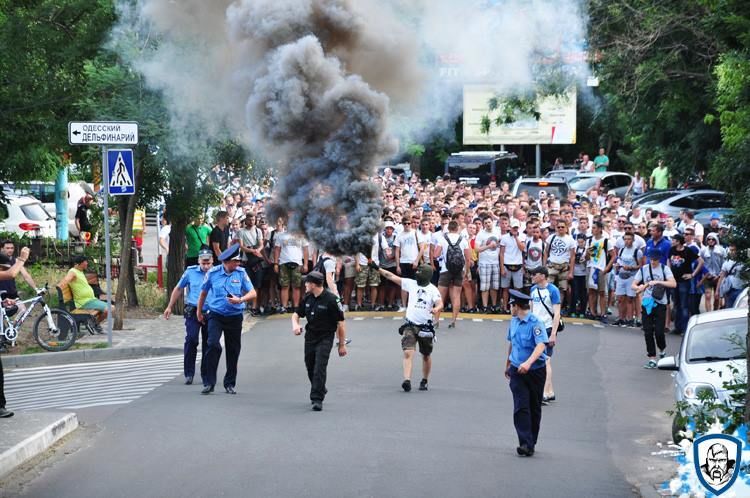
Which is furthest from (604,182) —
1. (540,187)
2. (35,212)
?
(35,212)

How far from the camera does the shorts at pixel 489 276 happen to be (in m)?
20.2

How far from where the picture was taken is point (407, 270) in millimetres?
20234

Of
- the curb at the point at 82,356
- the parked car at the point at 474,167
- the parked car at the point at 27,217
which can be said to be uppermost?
the parked car at the point at 474,167

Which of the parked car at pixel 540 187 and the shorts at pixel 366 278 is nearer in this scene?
the shorts at pixel 366 278

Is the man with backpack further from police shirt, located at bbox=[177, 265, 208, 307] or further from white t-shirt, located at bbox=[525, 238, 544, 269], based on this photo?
police shirt, located at bbox=[177, 265, 208, 307]

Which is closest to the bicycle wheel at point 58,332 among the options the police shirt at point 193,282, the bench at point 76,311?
the bench at point 76,311

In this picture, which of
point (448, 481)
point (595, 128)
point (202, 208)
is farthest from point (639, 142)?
point (448, 481)

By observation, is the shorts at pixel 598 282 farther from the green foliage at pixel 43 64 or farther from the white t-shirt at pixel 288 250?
the green foliage at pixel 43 64

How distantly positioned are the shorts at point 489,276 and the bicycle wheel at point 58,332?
7.24 meters

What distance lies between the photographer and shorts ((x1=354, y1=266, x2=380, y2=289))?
20453mm

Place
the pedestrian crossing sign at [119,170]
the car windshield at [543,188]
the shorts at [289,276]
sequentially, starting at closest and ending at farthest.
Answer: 1. the pedestrian crossing sign at [119,170]
2. the shorts at [289,276]
3. the car windshield at [543,188]

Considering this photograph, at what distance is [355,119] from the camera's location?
12047mm

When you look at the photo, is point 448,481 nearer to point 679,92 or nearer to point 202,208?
point 202,208

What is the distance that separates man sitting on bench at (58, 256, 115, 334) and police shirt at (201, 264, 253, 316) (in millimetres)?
4394
